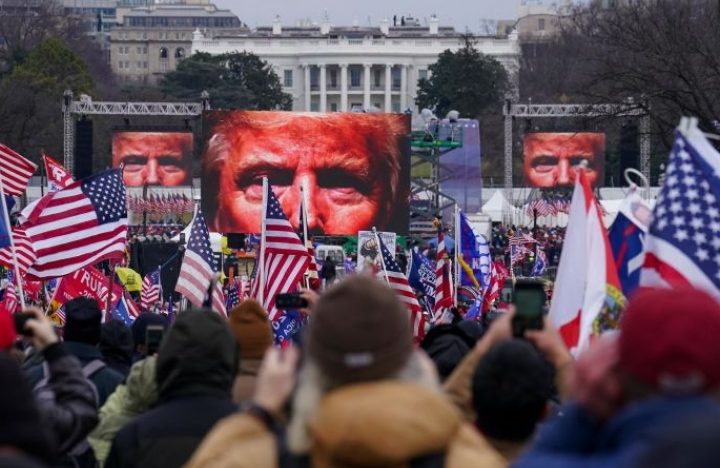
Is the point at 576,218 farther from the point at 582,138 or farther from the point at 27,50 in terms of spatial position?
the point at 27,50

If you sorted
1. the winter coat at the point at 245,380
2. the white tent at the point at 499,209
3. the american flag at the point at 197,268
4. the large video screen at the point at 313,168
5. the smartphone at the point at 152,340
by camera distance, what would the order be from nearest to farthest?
1. the winter coat at the point at 245,380
2. the smartphone at the point at 152,340
3. the american flag at the point at 197,268
4. the large video screen at the point at 313,168
5. the white tent at the point at 499,209

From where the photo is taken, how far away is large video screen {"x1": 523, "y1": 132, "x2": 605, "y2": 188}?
62.1 meters

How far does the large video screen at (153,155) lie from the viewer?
2360 inches

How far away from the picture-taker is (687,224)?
288 inches

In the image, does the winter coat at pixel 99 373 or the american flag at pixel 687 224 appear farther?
the winter coat at pixel 99 373

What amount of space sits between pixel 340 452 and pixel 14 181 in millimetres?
14681

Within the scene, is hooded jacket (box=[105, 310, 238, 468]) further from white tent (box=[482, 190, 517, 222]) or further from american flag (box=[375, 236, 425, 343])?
white tent (box=[482, 190, 517, 222])

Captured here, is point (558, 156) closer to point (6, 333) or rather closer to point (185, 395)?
point (185, 395)

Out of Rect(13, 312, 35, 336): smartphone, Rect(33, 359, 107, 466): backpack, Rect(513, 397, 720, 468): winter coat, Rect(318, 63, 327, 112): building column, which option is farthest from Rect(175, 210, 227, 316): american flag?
Rect(318, 63, 327, 112): building column

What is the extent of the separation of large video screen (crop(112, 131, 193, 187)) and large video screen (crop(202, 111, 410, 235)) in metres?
8.16

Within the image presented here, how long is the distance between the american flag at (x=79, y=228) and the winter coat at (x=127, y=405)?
26.0ft

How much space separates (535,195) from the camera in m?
68.6

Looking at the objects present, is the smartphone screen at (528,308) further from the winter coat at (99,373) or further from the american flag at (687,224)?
the winter coat at (99,373)

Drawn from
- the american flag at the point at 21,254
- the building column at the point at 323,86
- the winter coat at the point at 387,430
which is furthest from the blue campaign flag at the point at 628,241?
the building column at the point at 323,86
